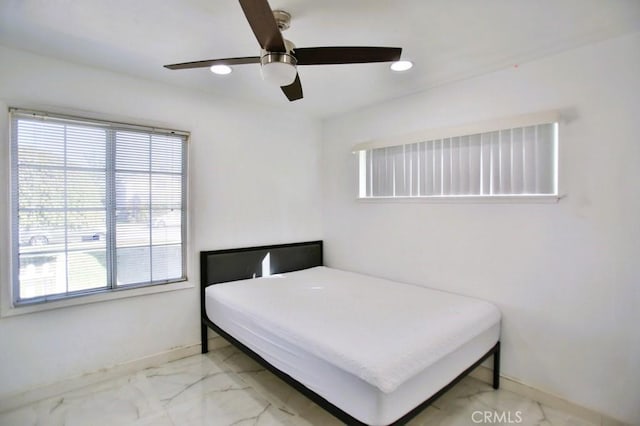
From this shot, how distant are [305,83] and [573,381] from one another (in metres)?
2.97

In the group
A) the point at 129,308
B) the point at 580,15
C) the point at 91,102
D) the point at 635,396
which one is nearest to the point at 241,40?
the point at 91,102

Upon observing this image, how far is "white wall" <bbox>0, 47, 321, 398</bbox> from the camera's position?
223cm

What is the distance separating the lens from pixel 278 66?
1.55 meters

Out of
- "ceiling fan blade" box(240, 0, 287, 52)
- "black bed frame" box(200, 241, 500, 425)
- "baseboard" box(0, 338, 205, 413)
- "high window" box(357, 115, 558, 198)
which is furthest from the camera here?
"high window" box(357, 115, 558, 198)

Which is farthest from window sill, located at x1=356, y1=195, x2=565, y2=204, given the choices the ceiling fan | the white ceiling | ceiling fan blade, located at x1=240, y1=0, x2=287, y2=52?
ceiling fan blade, located at x1=240, y1=0, x2=287, y2=52

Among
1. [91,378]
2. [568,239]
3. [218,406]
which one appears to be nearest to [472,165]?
[568,239]

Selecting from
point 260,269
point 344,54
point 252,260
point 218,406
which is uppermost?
point 344,54

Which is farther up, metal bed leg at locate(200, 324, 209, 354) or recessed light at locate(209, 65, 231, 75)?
recessed light at locate(209, 65, 231, 75)

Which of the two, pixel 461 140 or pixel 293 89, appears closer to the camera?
pixel 293 89

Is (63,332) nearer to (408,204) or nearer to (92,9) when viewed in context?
(92,9)

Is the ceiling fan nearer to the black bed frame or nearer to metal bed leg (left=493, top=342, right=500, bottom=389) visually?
the black bed frame

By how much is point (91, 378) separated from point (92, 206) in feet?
4.35

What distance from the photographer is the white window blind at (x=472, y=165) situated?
2295 millimetres

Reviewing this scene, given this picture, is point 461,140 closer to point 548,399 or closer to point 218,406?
point 548,399
